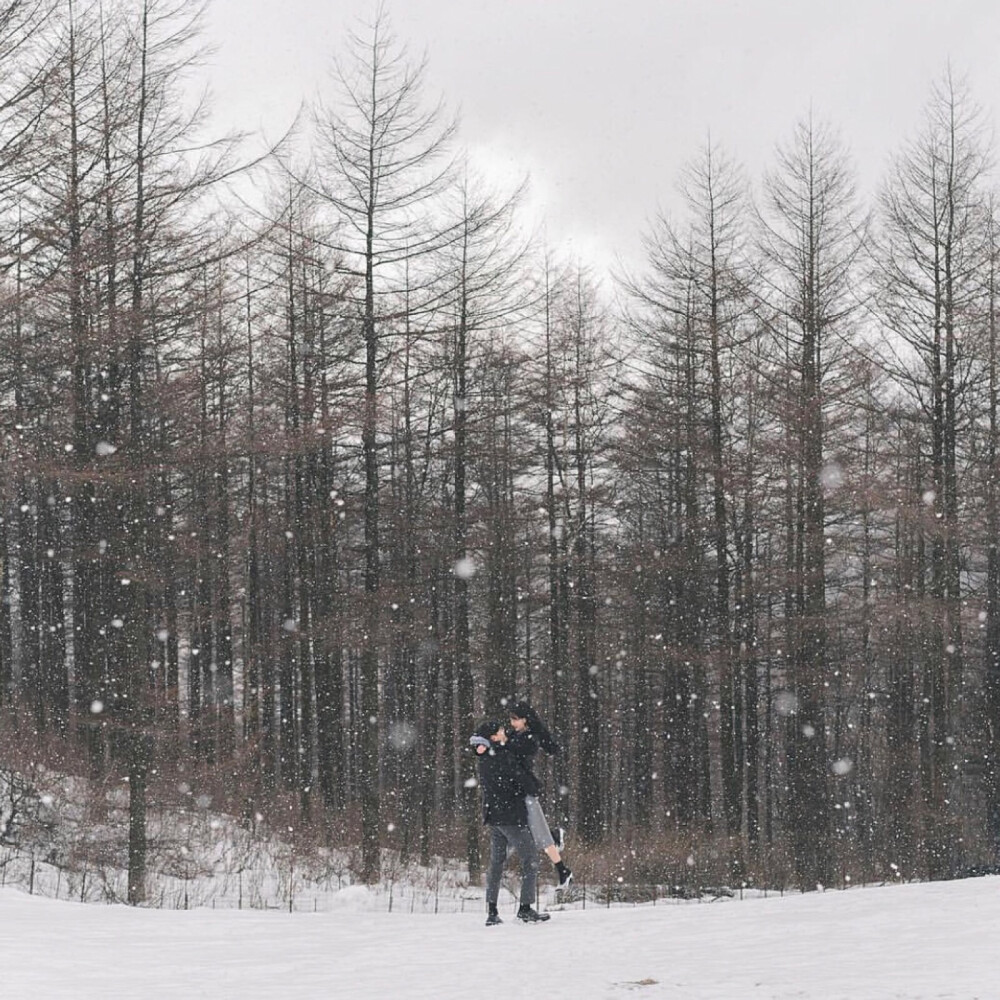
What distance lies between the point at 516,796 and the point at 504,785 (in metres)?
0.14

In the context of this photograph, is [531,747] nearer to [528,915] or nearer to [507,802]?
[507,802]

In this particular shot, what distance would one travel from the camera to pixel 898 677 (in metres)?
30.4

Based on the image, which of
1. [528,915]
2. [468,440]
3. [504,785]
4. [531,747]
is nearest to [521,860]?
[528,915]

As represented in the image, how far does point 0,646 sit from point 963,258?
21.2 m

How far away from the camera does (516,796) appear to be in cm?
895

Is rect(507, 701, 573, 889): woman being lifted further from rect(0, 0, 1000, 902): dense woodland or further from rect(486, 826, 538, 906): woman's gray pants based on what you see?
rect(0, 0, 1000, 902): dense woodland

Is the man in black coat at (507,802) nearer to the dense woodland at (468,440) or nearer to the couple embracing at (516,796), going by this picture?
the couple embracing at (516,796)

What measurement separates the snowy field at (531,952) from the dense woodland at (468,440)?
4.99 meters

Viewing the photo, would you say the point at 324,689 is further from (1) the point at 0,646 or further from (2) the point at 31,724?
(1) the point at 0,646

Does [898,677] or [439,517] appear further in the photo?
[898,677]

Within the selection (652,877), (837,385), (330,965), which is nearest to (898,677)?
(837,385)

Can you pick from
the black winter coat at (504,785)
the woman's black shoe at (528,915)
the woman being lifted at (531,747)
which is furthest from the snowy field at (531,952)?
the black winter coat at (504,785)

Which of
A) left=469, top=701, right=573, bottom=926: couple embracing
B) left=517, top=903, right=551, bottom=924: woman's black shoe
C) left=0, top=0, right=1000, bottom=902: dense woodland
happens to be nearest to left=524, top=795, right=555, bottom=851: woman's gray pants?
left=469, top=701, right=573, bottom=926: couple embracing

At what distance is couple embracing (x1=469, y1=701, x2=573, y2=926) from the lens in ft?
29.2
